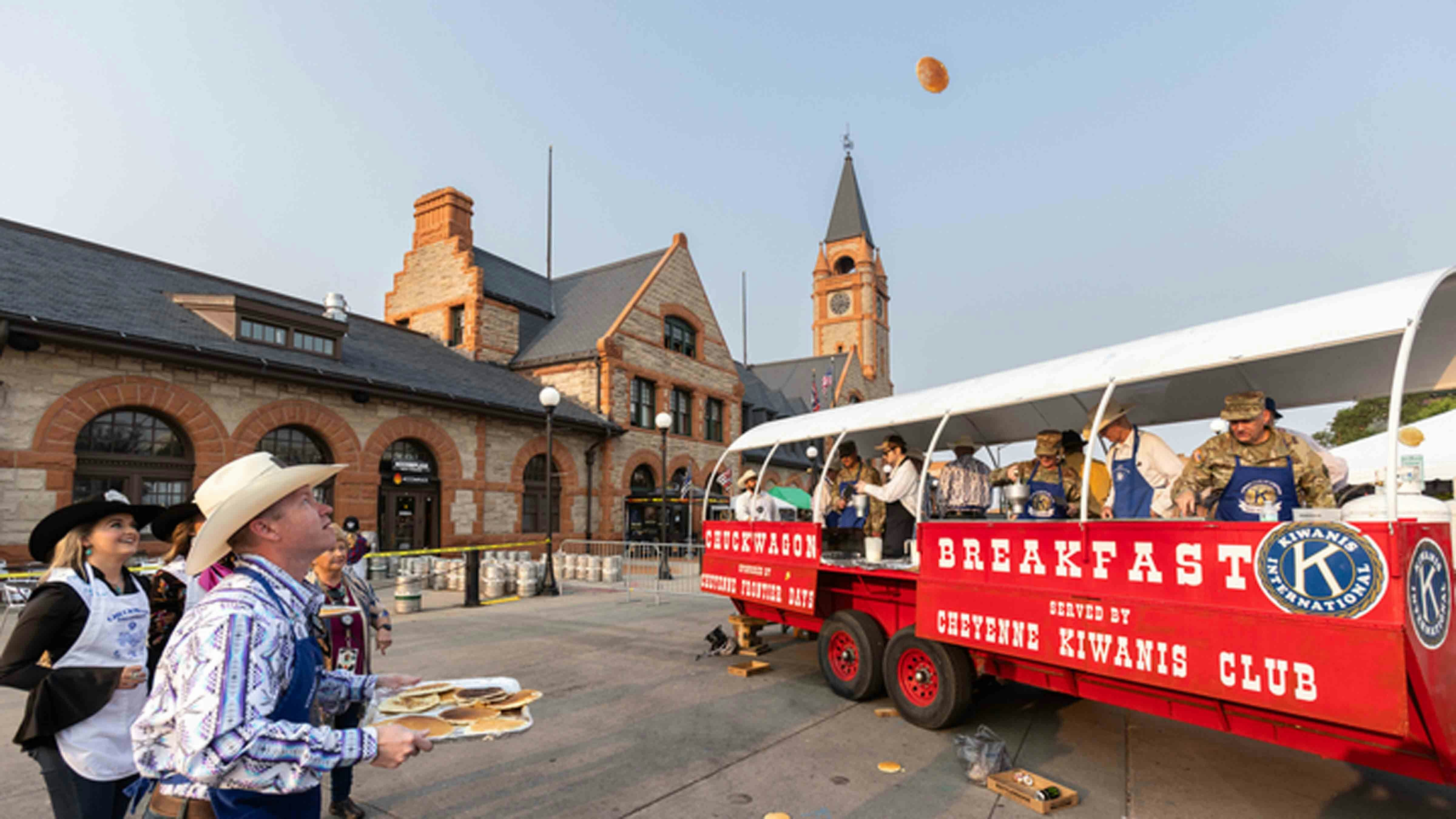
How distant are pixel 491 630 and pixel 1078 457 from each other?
8.56 meters

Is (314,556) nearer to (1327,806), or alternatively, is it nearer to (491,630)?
(1327,806)

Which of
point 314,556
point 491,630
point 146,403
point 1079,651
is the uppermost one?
point 146,403

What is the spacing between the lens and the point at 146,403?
43.6 ft

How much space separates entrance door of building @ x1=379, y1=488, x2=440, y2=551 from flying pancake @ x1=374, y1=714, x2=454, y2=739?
1655cm

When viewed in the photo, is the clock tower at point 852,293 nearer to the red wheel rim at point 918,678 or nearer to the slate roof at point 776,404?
the slate roof at point 776,404

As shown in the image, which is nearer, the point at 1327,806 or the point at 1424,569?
the point at 1424,569

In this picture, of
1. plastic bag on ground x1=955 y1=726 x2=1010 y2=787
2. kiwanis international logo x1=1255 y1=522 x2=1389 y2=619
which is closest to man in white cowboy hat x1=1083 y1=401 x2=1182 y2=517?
kiwanis international logo x1=1255 y1=522 x2=1389 y2=619

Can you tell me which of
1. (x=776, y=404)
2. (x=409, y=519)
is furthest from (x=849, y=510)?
(x=776, y=404)

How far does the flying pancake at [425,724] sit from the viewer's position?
2.19 meters

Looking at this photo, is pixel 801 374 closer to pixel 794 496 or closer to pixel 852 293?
pixel 852 293

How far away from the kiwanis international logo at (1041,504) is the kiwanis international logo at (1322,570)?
2.33 meters

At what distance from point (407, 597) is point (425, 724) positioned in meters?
11.5

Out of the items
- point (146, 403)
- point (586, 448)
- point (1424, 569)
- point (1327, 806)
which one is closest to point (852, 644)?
point (1327, 806)

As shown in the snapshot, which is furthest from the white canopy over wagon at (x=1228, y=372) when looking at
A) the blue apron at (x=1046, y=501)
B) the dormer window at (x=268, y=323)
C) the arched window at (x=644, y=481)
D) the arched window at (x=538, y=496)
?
the arched window at (x=644, y=481)
